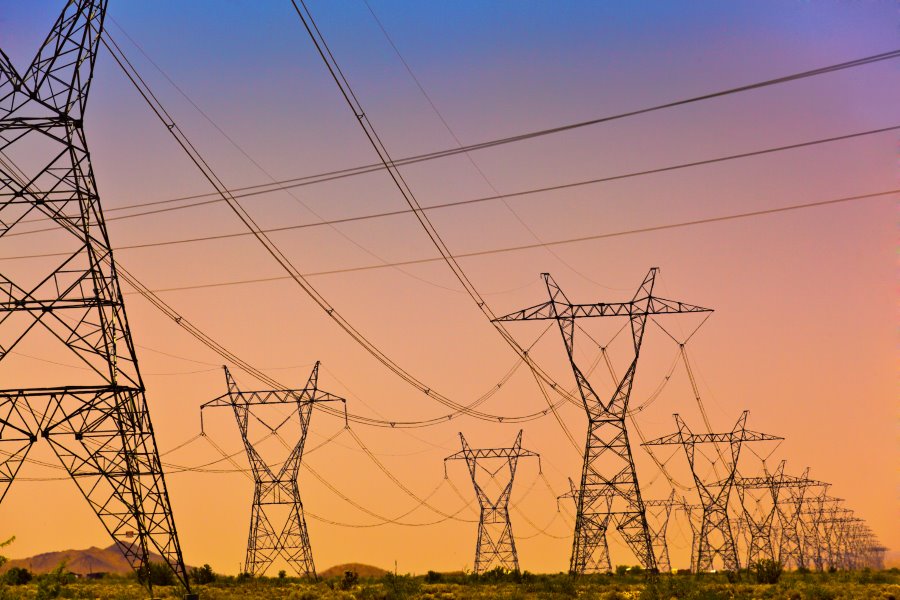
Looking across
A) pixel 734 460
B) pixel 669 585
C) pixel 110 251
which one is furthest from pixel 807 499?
→ pixel 110 251

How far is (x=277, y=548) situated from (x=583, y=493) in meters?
24.4

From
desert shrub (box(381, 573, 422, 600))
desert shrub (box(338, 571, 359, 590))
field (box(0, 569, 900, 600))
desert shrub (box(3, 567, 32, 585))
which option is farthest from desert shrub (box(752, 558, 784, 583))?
desert shrub (box(3, 567, 32, 585))

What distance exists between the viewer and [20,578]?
202ft

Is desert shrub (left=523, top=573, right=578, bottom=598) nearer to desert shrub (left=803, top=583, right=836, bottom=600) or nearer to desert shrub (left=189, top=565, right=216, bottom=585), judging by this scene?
desert shrub (left=803, top=583, right=836, bottom=600)

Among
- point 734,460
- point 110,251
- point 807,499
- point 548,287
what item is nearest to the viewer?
point 110,251

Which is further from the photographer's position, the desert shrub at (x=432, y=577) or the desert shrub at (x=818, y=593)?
the desert shrub at (x=432, y=577)

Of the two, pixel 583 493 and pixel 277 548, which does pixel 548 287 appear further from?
pixel 277 548

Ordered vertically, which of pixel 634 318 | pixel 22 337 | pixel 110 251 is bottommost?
pixel 22 337

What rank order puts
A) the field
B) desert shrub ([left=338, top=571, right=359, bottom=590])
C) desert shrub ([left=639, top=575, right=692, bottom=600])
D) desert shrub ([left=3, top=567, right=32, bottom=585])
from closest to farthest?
1. desert shrub ([left=639, top=575, right=692, bottom=600])
2. the field
3. desert shrub ([left=338, top=571, right=359, bottom=590])
4. desert shrub ([left=3, top=567, right=32, bottom=585])

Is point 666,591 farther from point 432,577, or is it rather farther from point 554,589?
point 432,577

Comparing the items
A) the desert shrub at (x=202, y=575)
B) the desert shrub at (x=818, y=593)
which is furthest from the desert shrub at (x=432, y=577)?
the desert shrub at (x=818, y=593)

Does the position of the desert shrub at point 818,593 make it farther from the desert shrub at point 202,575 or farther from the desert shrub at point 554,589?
the desert shrub at point 202,575

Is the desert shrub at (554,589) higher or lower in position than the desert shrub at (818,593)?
higher

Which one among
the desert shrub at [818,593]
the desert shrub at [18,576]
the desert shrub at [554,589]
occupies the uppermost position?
the desert shrub at [18,576]
